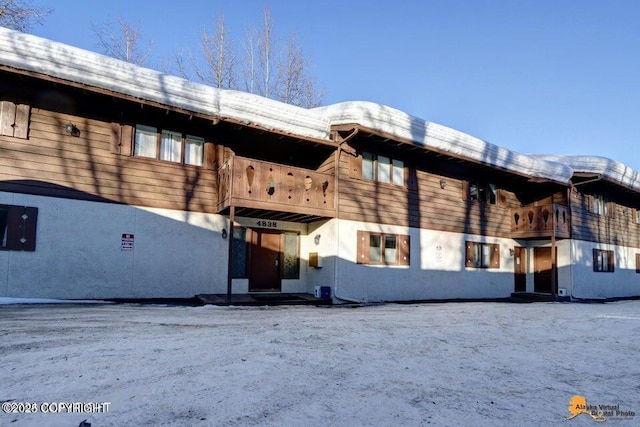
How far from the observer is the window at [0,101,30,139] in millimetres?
9633

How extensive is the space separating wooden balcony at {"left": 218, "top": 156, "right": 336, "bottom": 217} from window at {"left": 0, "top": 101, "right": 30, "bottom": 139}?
4889 mm

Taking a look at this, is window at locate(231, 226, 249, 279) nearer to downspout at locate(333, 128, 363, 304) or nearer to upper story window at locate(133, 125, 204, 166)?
upper story window at locate(133, 125, 204, 166)

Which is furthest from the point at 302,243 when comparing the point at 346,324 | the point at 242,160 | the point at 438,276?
the point at 346,324

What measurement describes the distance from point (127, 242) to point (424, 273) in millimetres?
10160

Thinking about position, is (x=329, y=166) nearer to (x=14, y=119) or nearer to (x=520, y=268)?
(x=14, y=119)

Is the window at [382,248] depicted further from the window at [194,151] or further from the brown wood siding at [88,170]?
the window at [194,151]

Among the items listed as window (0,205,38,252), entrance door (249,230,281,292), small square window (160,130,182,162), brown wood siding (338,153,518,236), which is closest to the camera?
window (0,205,38,252)

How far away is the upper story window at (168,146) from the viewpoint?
448 inches

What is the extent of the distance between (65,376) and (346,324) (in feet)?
15.9

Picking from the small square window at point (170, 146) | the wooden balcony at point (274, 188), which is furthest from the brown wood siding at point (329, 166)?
the small square window at point (170, 146)

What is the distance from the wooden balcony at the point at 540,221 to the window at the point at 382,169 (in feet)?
22.0

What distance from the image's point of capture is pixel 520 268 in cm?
1878

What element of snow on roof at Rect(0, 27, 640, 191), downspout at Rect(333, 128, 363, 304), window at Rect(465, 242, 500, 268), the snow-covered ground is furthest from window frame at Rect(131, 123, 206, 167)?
window at Rect(465, 242, 500, 268)

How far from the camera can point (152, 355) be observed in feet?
15.6
